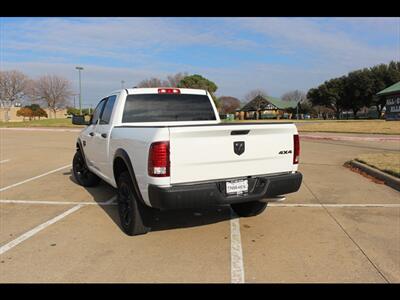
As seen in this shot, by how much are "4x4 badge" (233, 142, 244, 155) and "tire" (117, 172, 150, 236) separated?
136 centimetres

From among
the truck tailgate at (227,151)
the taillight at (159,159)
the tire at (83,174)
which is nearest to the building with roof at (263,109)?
the tire at (83,174)

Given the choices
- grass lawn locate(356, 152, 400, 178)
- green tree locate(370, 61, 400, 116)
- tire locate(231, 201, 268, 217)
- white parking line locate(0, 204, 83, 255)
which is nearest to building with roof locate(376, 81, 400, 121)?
green tree locate(370, 61, 400, 116)

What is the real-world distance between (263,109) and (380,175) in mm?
91519

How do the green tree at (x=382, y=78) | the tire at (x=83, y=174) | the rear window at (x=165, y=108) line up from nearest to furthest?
1. the rear window at (x=165, y=108)
2. the tire at (x=83, y=174)
3. the green tree at (x=382, y=78)

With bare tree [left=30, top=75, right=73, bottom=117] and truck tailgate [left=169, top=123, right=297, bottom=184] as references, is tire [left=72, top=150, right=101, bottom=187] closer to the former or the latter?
truck tailgate [left=169, top=123, right=297, bottom=184]

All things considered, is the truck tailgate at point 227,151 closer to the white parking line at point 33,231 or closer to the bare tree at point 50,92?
the white parking line at point 33,231

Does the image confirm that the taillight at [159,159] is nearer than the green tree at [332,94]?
Yes

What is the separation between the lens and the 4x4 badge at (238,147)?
172 inches

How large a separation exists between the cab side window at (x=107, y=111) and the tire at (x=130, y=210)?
4.85ft

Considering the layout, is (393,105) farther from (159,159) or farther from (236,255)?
(159,159)

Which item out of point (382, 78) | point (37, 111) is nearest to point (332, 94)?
point (382, 78)

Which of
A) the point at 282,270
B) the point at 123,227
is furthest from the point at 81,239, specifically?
the point at 282,270
